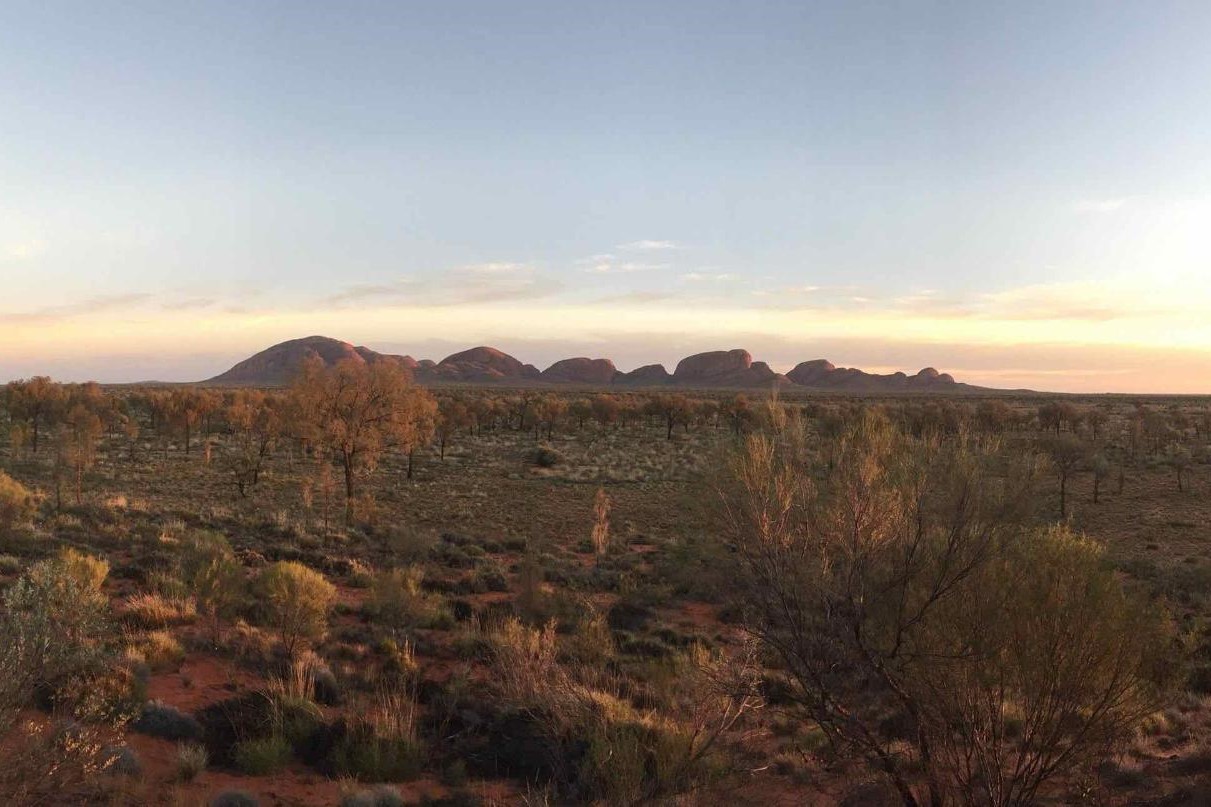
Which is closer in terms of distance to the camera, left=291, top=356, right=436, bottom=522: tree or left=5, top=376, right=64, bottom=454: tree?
left=291, top=356, right=436, bottom=522: tree

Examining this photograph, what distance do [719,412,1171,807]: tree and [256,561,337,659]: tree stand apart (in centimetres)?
774

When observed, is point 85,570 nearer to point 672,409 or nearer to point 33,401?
point 33,401

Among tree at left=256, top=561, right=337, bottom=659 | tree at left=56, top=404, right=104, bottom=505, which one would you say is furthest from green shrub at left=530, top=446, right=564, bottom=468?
tree at left=256, top=561, right=337, bottom=659

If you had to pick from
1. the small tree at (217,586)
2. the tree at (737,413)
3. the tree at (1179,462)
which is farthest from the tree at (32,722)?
the tree at (737,413)

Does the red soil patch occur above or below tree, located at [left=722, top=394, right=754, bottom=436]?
below

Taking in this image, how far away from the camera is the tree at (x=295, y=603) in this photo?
11.3 meters

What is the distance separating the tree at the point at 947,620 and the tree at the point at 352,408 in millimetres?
18327

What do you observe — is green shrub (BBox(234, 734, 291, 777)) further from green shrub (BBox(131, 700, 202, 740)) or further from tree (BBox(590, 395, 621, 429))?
tree (BBox(590, 395, 621, 429))

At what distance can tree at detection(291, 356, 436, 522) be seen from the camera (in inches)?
914

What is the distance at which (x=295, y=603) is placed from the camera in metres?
11.4

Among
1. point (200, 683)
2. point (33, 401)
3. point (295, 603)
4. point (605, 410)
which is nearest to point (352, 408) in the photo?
point (295, 603)

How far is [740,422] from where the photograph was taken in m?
64.1

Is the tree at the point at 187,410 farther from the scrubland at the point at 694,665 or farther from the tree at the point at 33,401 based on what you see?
the scrubland at the point at 694,665

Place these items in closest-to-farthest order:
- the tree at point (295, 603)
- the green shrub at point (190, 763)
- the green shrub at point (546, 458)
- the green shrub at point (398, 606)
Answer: the green shrub at point (190, 763), the tree at point (295, 603), the green shrub at point (398, 606), the green shrub at point (546, 458)
